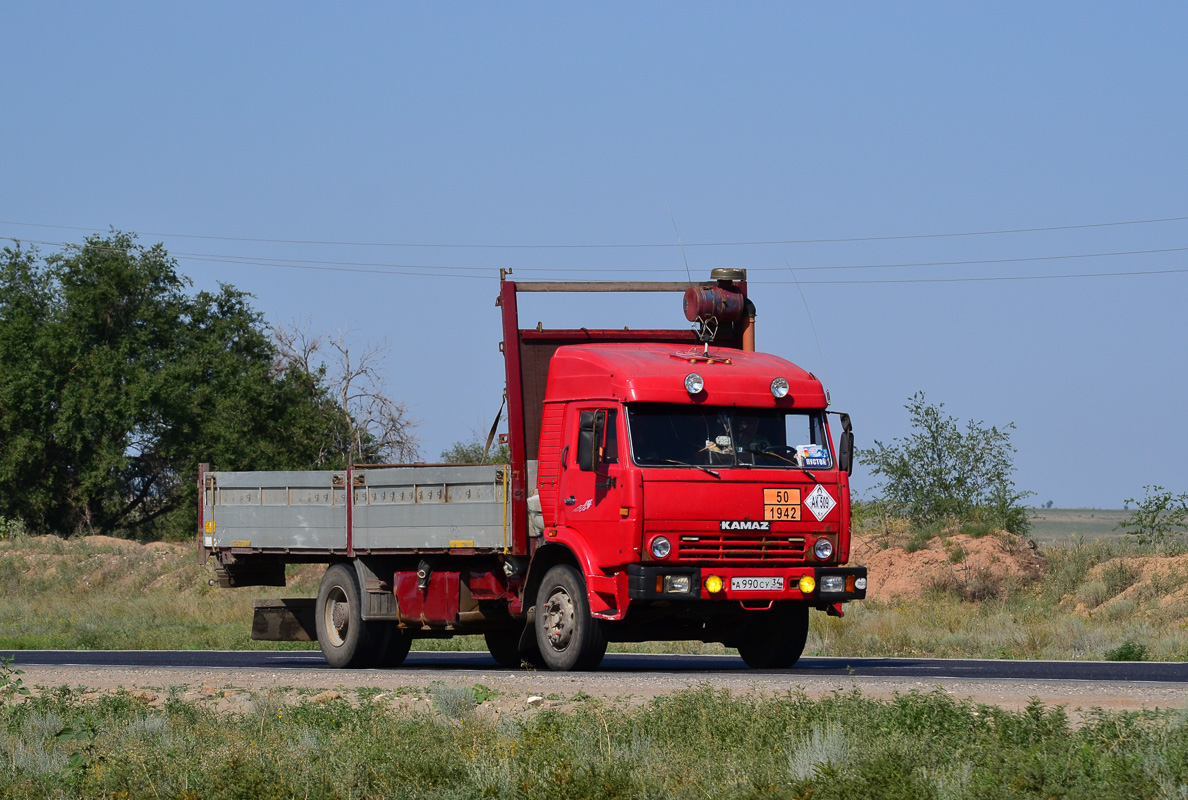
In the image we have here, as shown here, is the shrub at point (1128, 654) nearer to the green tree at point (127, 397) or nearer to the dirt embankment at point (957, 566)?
the dirt embankment at point (957, 566)

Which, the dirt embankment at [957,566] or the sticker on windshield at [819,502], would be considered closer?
the sticker on windshield at [819,502]

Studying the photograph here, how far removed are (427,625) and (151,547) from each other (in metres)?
32.3

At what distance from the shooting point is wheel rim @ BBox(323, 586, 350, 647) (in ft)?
61.3

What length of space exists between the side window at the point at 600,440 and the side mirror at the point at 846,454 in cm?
242

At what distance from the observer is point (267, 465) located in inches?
2131

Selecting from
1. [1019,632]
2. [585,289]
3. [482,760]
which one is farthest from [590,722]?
[1019,632]

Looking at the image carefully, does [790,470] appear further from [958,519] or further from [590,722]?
[958,519]

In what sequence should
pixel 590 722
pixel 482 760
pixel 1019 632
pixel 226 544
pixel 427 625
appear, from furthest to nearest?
pixel 1019 632
pixel 226 544
pixel 427 625
pixel 590 722
pixel 482 760

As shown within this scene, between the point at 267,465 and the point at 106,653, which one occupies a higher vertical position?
the point at 267,465

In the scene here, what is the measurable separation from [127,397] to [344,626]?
37.5 meters

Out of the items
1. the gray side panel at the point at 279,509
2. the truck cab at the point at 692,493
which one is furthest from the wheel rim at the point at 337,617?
the truck cab at the point at 692,493

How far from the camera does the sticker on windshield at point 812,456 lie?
15406 mm

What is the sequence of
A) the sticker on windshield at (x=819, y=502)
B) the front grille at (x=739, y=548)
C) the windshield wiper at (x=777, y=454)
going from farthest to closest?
the windshield wiper at (x=777, y=454), the sticker on windshield at (x=819, y=502), the front grille at (x=739, y=548)

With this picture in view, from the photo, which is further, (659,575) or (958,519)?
(958,519)
